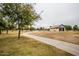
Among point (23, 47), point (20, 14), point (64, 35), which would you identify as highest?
point (20, 14)

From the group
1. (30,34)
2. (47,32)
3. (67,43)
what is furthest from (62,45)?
(30,34)

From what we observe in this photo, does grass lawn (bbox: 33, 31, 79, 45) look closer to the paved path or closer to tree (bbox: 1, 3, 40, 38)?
the paved path

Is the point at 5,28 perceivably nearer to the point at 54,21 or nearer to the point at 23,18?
the point at 23,18

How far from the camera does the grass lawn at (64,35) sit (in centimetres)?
244

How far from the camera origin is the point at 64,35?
246 centimetres

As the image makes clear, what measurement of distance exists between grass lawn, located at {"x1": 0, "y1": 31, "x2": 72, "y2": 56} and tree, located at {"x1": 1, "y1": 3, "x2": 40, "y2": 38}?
13 cm

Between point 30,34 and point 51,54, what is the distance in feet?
1.16

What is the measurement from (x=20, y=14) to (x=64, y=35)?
594 mm

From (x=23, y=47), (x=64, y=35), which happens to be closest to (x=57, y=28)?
(x=64, y=35)

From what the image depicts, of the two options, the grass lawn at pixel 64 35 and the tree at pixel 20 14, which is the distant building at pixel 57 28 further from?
the tree at pixel 20 14

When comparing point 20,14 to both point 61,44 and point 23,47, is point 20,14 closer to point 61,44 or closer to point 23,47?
point 23,47

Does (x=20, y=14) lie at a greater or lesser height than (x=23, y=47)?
greater

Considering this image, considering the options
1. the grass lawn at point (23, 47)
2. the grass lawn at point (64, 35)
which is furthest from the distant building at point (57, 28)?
the grass lawn at point (23, 47)

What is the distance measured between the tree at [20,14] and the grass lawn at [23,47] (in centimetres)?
13
